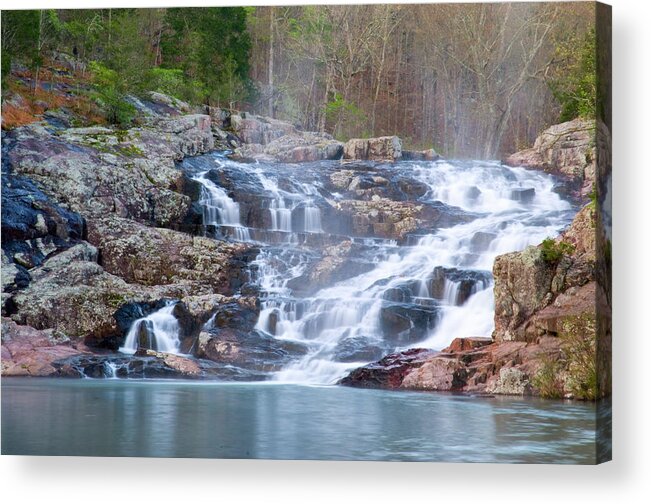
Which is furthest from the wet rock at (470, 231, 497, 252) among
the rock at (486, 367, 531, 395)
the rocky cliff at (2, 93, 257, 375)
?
the rocky cliff at (2, 93, 257, 375)

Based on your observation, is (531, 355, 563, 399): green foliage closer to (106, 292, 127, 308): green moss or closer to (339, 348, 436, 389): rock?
(339, 348, 436, 389): rock

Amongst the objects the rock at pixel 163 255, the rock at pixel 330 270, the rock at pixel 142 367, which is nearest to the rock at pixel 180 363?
the rock at pixel 142 367

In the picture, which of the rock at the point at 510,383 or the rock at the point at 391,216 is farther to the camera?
the rock at the point at 391,216

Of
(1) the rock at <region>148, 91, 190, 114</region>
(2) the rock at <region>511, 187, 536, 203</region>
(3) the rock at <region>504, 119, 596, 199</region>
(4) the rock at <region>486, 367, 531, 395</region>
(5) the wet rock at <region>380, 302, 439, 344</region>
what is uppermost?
(1) the rock at <region>148, 91, 190, 114</region>

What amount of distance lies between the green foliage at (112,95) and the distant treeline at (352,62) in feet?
0.06

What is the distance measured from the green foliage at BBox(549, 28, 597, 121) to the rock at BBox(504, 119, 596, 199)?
5.8 inches

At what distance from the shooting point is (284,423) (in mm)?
11258

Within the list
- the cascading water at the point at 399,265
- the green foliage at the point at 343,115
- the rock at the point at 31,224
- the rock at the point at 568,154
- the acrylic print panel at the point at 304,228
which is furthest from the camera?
the rock at the point at 31,224

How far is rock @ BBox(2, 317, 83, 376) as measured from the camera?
40.5 ft

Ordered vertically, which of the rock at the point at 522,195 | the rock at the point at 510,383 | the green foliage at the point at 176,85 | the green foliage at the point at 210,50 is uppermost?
the green foliage at the point at 210,50

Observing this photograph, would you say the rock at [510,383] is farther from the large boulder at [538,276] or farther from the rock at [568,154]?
the rock at [568,154]

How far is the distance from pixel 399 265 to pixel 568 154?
2428 mm

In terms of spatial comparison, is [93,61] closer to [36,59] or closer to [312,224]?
[36,59]

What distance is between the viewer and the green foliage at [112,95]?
12867 millimetres
